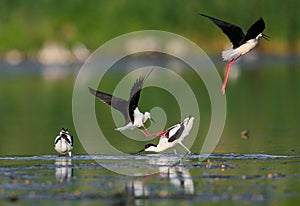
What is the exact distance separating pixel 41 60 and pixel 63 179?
3664 centimetres

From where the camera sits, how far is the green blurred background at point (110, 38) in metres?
27.7

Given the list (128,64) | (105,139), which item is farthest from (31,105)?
(128,64)

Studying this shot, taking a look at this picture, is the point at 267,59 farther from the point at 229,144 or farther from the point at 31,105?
the point at 229,144

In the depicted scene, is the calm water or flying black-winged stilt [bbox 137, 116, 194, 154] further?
flying black-winged stilt [bbox 137, 116, 194, 154]

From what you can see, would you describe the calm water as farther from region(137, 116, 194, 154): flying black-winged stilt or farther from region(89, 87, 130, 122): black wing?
region(89, 87, 130, 122): black wing

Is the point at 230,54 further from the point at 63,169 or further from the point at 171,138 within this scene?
the point at 63,169

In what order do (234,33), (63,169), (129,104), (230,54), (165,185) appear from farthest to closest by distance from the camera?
1. (230,54)
2. (234,33)
3. (129,104)
4. (63,169)
5. (165,185)

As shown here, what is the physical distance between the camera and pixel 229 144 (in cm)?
1552

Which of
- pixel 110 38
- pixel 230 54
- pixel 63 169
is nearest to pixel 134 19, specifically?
pixel 110 38

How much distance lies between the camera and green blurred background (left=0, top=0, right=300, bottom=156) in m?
27.7

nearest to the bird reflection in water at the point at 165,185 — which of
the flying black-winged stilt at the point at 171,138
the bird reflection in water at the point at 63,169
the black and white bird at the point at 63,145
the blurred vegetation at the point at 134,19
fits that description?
the bird reflection in water at the point at 63,169

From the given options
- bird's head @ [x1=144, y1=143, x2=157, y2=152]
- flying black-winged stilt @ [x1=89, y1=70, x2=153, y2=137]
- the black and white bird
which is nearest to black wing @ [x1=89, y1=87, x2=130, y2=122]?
flying black-winged stilt @ [x1=89, y1=70, x2=153, y2=137]

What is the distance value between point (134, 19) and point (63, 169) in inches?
1632

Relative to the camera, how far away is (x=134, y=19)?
5394 centimetres
